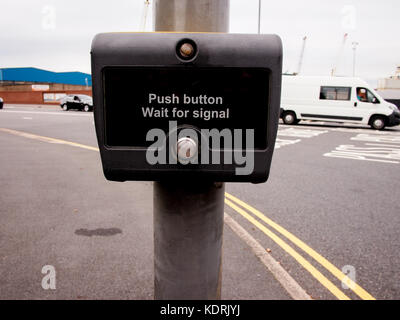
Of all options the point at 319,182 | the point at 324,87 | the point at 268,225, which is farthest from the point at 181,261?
the point at 324,87

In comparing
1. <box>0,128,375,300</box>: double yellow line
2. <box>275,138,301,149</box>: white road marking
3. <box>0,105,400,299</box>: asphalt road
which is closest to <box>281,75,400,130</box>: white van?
<box>275,138,301,149</box>: white road marking

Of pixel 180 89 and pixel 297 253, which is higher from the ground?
pixel 180 89

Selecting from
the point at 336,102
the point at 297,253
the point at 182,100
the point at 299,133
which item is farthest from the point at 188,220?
the point at 336,102

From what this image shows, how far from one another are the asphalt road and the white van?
9.55m

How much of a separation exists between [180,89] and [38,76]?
191ft

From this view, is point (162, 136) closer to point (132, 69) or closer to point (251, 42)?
point (132, 69)

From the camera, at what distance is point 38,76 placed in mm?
51938

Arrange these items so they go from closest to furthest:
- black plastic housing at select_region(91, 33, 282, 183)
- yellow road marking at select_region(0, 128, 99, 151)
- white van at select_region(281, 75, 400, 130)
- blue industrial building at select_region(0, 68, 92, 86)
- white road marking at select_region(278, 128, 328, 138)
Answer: black plastic housing at select_region(91, 33, 282, 183)
yellow road marking at select_region(0, 128, 99, 151)
white road marking at select_region(278, 128, 328, 138)
white van at select_region(281, 75, 400, 130)
blue industrial building at select_region(0, 68, 92, 86)

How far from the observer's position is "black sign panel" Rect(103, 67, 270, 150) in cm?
95

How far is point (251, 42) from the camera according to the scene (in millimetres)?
918

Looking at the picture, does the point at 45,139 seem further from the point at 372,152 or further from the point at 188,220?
the point at 188,220

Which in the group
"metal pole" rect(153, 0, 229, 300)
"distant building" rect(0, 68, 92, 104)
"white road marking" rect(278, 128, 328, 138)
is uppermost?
"distant building" rect(0, 68, 92, 104)

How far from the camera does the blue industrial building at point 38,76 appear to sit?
5084cm

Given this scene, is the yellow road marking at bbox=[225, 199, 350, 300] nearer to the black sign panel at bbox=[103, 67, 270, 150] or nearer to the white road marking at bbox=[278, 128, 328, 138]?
the black sign panel at bbox=[103, 67, 270, 150]
